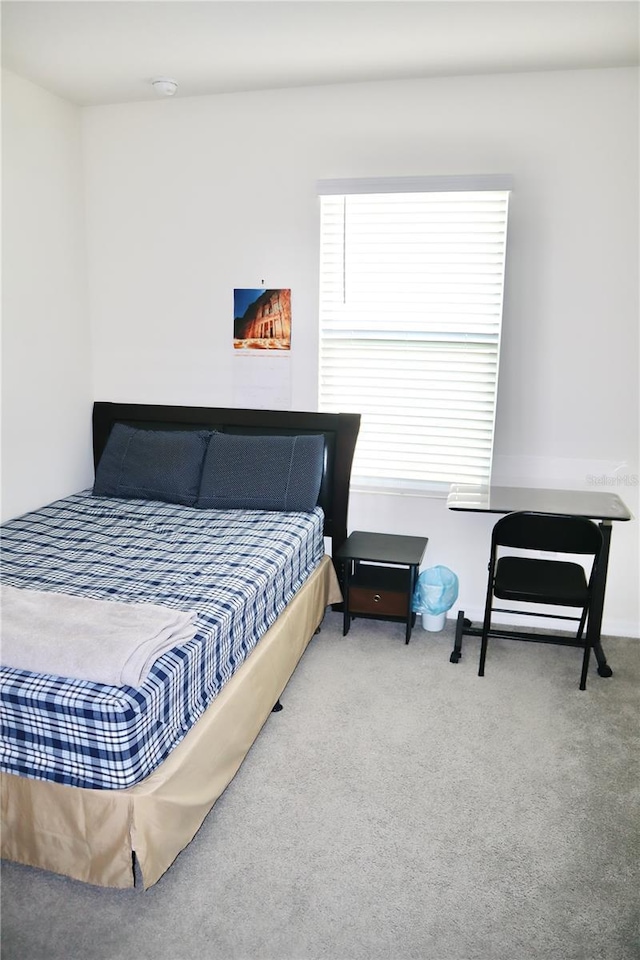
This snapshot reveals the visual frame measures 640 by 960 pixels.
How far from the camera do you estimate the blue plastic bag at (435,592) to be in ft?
11.8

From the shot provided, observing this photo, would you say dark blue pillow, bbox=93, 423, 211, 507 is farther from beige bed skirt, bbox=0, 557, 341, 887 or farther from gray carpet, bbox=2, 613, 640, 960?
beige bed skirt, bbox=0, 557, 341, 887

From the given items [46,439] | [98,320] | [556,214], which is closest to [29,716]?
[46,439]

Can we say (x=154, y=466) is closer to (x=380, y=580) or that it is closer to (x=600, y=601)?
(x=380, y=580)

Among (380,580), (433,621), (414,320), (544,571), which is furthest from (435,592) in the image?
(414,320)

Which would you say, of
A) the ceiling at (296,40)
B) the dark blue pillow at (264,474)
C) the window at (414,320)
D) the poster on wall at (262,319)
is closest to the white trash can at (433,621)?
the window at (414,320)

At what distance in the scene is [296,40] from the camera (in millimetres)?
2861

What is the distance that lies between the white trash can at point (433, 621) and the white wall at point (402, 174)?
9.3 inches

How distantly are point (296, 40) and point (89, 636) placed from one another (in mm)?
2472

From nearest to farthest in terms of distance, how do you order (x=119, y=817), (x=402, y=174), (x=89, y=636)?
(x=119, y=817) < (x=89, y=636) < (x=402, y=174)

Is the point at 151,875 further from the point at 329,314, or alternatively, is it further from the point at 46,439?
the point at 329,314

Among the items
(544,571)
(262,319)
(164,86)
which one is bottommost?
(544,571)

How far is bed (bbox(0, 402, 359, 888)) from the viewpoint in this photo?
6.20 feet

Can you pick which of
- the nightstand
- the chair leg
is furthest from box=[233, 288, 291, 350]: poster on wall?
the chair leg

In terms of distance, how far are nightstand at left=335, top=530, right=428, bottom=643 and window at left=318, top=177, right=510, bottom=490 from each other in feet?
1.35
